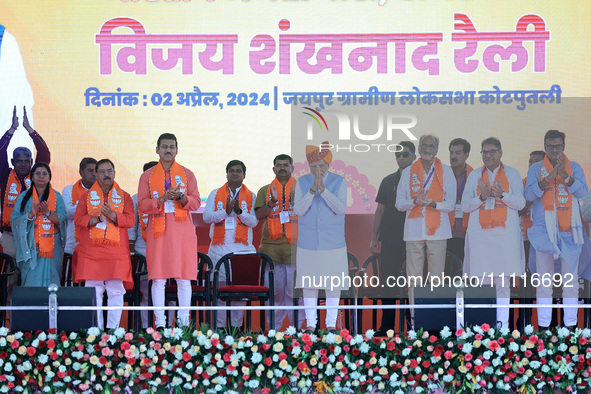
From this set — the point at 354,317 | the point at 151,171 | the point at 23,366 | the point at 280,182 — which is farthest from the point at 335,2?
the point at 23,366

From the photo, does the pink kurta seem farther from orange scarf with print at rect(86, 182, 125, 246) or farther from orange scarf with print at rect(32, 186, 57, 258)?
orange scarf with print at rect(32, 186, 57, 258)

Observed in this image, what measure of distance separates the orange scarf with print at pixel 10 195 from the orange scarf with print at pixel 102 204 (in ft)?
2.76

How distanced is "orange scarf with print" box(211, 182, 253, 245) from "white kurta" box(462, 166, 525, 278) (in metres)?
1.69

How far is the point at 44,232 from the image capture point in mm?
6352

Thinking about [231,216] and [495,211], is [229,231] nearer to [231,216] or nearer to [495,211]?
[231,216]

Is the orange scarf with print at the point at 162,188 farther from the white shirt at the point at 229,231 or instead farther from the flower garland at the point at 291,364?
the flower garland at the point at 291,364

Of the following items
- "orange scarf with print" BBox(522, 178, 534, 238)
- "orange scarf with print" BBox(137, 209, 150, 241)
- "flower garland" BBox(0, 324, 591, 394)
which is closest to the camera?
"flower garland" BBox(0, 324, 591, 394)

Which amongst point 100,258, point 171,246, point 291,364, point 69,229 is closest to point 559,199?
point 291,364

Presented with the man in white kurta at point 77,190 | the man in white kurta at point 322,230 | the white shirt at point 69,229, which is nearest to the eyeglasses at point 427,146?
the man in white kurta at point 322,230

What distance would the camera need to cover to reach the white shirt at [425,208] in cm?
592

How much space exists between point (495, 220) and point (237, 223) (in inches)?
76.1

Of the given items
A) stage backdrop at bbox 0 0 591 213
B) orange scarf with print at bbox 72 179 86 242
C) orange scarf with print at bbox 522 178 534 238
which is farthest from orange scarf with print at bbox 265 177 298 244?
orange scarf with print at bbox 522 178 534 238

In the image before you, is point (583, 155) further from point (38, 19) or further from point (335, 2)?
point (38, 19)

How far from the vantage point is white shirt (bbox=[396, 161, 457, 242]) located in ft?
19.4
